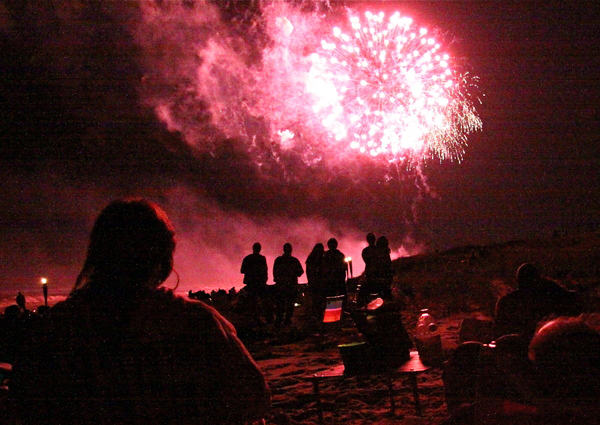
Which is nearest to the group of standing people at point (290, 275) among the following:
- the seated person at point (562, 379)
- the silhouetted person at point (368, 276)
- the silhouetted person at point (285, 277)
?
the silhouetted person at point (285, 277)

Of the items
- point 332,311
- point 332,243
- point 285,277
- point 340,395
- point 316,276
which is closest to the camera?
point 340,395

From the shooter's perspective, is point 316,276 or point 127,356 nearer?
point 127,356

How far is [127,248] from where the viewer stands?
68.7 inches

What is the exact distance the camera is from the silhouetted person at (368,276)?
33.8ft

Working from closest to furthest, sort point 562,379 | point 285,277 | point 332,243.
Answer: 1. point 562,379
2. point 332,243
3. point 285,277

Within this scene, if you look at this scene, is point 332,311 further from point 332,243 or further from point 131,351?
point 131,351

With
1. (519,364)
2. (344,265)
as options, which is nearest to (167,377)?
(519,364)

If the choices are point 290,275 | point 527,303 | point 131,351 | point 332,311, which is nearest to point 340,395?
point 527,303

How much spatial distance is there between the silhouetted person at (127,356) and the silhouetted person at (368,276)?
8.59 m

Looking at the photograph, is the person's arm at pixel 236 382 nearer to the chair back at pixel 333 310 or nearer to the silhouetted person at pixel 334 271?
the chair back at pixel 333 310

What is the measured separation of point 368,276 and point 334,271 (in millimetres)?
751

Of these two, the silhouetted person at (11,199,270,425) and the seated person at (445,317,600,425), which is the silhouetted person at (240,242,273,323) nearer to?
the seated person at (445,317,600,425)

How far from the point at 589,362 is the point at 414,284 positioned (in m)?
16.6

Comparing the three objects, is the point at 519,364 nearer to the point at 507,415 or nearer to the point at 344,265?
the point at 507,415
